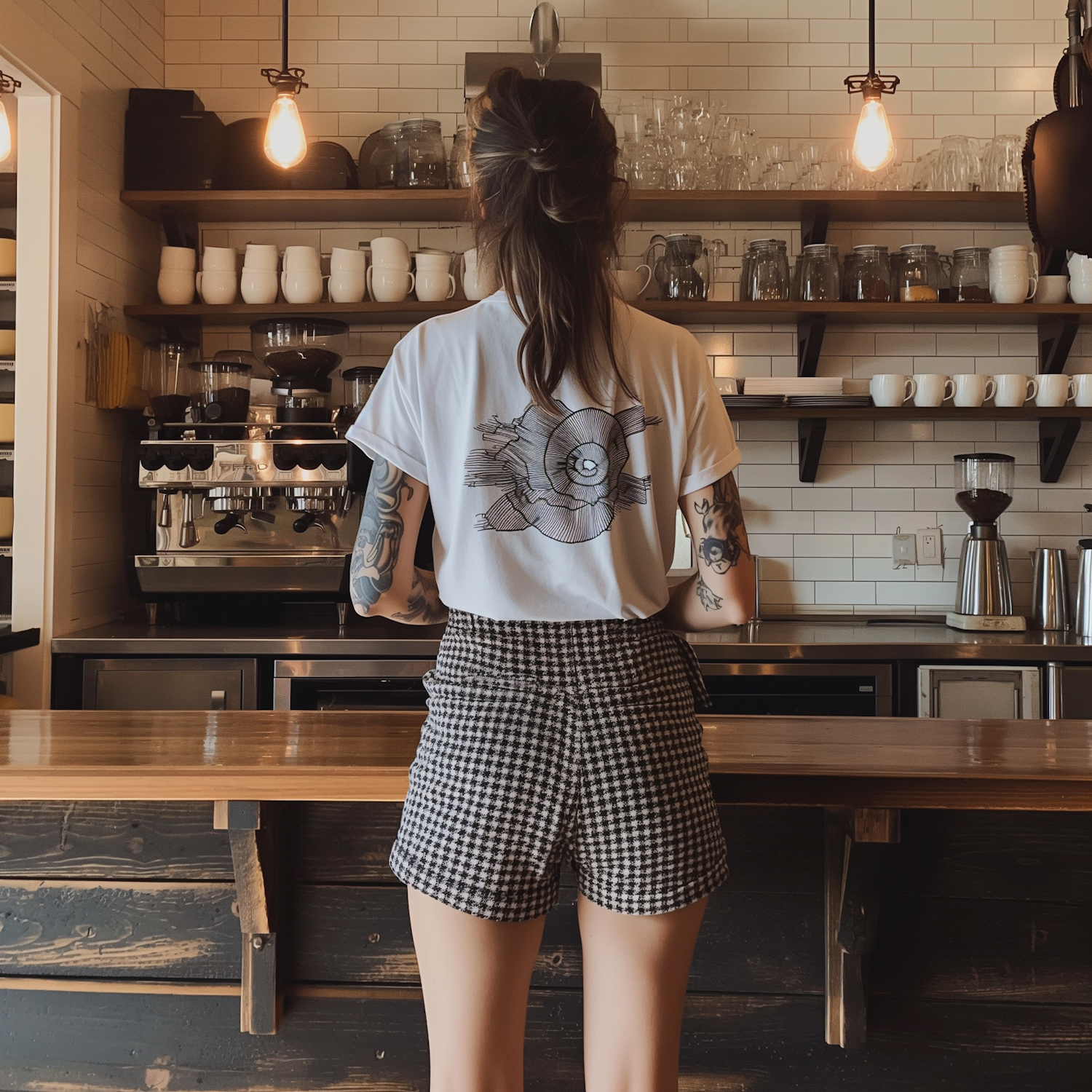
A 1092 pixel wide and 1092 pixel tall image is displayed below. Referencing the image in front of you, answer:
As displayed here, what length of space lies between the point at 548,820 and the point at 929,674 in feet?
7.17

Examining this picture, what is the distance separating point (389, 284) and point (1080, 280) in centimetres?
218

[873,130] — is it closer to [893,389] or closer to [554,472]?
[893,389]

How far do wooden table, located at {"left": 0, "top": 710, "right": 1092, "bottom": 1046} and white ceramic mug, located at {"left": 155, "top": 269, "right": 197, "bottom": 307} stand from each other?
80.2 inches

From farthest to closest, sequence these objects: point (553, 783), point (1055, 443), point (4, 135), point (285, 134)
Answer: point (1055, 443) → point (285, 134) → point (4, 135) → point (553, 783)

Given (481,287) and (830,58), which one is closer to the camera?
(481,287)

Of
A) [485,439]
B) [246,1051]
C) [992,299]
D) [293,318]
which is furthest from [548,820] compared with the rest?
[992,299]

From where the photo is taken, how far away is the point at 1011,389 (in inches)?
131

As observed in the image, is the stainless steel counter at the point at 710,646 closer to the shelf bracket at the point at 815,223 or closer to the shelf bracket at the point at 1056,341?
the shelf bracket at the point at 1056,341

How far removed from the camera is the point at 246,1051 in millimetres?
1602

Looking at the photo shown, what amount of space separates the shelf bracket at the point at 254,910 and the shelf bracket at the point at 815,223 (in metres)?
2.63

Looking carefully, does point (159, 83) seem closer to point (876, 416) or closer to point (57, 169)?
point (57, 169)

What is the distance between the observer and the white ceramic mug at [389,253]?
134 inches

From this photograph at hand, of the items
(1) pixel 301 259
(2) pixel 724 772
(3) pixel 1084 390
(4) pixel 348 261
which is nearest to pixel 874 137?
(3) pixel 1084 390

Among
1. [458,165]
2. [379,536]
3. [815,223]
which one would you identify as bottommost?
[379,536]
